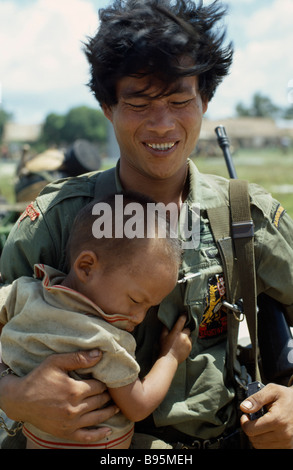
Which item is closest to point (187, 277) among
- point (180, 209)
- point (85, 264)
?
point (180, 209)

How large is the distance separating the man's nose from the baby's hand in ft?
2.59

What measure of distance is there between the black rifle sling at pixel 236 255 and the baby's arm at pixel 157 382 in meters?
0.26

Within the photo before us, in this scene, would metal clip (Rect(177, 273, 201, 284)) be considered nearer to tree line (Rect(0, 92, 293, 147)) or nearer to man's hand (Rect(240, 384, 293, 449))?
man's hand (Rect(240, 384, 293, 449))

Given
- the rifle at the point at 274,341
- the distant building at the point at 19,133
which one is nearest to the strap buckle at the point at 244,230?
the rifle at the point at 274,341

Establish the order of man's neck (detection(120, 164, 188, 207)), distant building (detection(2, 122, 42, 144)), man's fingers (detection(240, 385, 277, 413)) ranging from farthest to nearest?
distant building (detection(2, 122, 42, 144)) < man's neck (detection(120, 164, 188, 207)) < man's fingers (detection(240, 385, 277, 413))

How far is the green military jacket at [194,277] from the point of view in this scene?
2066mm

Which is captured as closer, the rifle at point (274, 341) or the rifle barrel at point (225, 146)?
the rifle at point (274, 341)

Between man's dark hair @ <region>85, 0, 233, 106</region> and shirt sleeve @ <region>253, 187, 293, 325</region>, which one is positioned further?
shirt sleeve @ <region>253, 187, 293, 325</region>

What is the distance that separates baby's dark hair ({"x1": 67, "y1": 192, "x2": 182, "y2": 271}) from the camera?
1.81 meters

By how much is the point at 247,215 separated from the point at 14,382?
1.18 m

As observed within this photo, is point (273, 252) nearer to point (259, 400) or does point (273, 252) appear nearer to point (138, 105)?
point (259, 400)

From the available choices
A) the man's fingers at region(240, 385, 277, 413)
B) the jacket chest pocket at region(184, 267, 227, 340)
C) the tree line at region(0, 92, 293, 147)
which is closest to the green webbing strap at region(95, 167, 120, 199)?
the jacket chest pocket at region(184, 267, 227, 340)

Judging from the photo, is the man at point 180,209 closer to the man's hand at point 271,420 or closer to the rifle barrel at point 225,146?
the man's hand at point 271,420

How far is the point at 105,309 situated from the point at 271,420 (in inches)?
32.3
